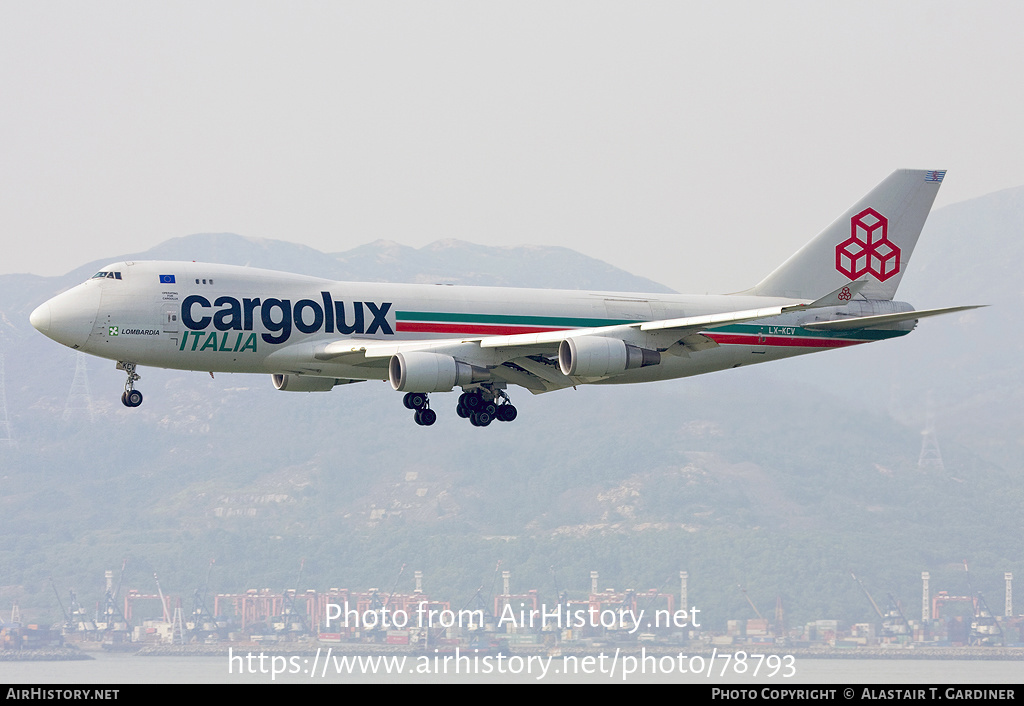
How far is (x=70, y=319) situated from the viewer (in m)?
50.9

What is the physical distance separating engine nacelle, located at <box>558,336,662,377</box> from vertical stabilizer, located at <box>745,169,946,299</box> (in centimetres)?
1445

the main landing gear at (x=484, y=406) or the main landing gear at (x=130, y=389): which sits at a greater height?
the main landing gear at (x=130, y=389)

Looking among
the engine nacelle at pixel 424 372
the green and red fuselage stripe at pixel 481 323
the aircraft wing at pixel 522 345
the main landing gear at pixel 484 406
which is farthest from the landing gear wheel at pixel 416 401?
the engine nacelle at pixel 424 372

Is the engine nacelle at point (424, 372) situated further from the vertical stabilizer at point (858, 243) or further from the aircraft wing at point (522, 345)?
the vertical stabilizer at point (858, 243)

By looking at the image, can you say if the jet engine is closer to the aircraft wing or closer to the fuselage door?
the aircraft wing

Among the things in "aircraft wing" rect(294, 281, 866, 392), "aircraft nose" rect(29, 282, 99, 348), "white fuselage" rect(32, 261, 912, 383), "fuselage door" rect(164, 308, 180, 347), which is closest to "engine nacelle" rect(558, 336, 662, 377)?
"aircraft wing" rect(294, 281, 866, 392)

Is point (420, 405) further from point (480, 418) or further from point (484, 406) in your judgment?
point (480, 418)

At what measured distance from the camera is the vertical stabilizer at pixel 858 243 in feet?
213

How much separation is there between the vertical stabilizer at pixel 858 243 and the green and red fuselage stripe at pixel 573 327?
3.82m

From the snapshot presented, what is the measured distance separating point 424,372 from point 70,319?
12.8m

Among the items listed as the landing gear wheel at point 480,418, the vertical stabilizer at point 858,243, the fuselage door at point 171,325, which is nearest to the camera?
the fuselage door at point 171,325

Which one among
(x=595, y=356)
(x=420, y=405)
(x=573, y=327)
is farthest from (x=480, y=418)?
(x=595, y=356)

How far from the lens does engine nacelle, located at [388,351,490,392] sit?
167 ft

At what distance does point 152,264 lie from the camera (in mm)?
53094
